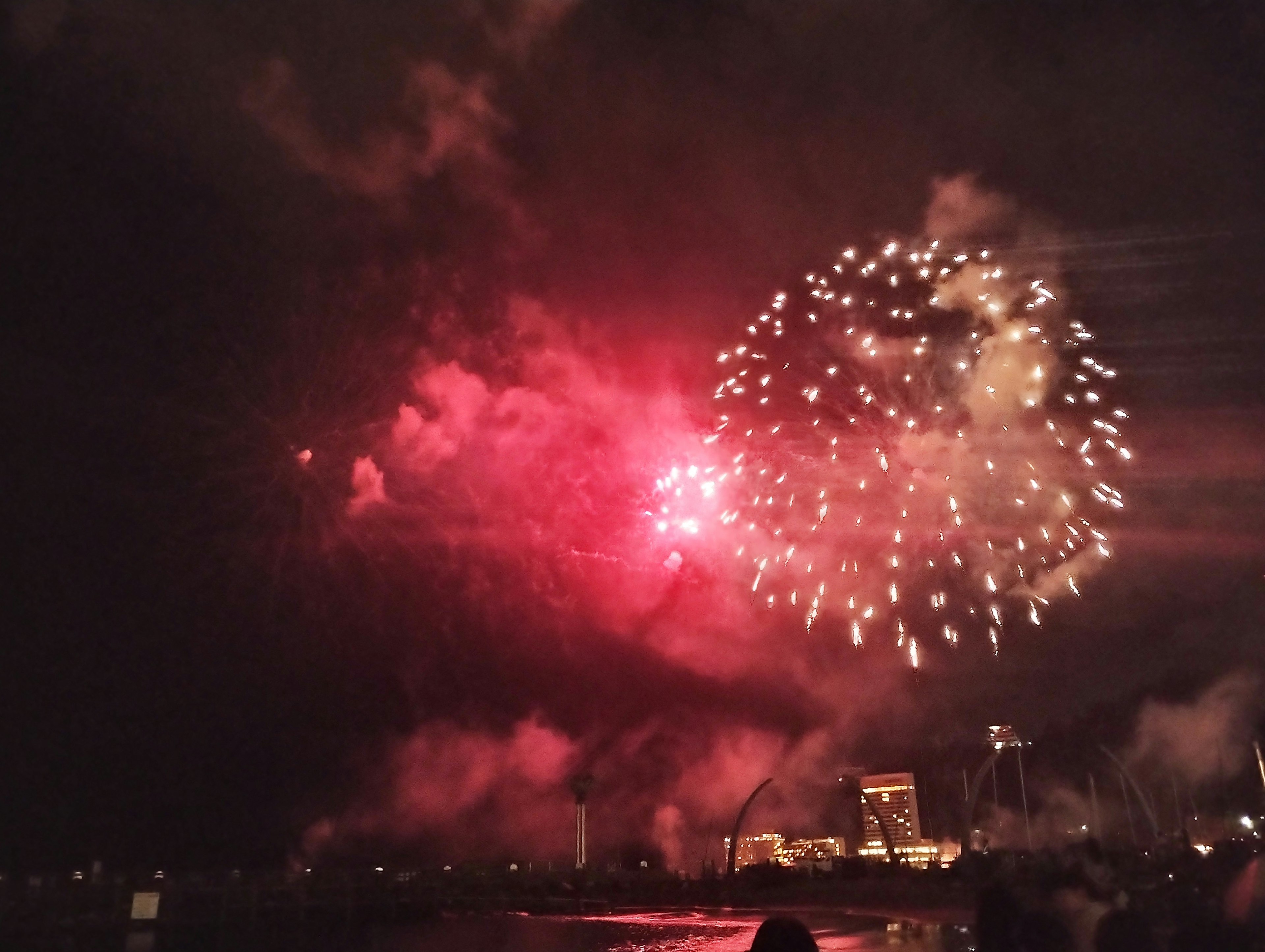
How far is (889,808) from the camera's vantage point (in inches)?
6949

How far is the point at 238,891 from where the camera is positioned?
140875 mm

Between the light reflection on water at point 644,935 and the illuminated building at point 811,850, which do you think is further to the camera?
the illuminated building at point 811,850

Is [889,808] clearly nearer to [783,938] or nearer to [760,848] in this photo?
[760,848]

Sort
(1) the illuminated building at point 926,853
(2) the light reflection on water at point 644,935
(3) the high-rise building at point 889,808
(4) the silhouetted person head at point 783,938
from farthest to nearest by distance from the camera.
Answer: (3) the high-rise building at point 889,808 < (1) the illuminated building at point 926,853 < (2) the light reflection on water at point 644,935 < (4) the silhouetted person head at point 783,938

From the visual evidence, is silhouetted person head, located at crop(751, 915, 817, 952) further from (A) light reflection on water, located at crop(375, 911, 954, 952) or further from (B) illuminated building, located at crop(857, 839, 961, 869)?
(B) illuminated building, located at crop(857, 839, 961, 869)

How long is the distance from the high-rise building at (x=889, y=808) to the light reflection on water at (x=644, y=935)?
244 feet

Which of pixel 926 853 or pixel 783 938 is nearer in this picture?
pixel 783 938

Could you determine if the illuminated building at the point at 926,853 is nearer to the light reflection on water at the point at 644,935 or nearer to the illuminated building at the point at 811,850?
the illuminated building at the point at 811,850

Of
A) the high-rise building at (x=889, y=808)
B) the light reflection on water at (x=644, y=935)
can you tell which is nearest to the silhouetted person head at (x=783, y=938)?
the light reflection on water at (x=644, y=935)

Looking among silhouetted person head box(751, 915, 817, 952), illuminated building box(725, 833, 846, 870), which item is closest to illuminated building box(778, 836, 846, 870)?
illuminated building box(725, 833, 846, 870)

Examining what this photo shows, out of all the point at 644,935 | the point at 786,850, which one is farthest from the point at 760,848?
the point at 644,935

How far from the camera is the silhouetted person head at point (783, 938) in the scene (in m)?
9.88

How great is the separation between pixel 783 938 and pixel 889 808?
182492mm

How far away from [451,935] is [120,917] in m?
56.2
